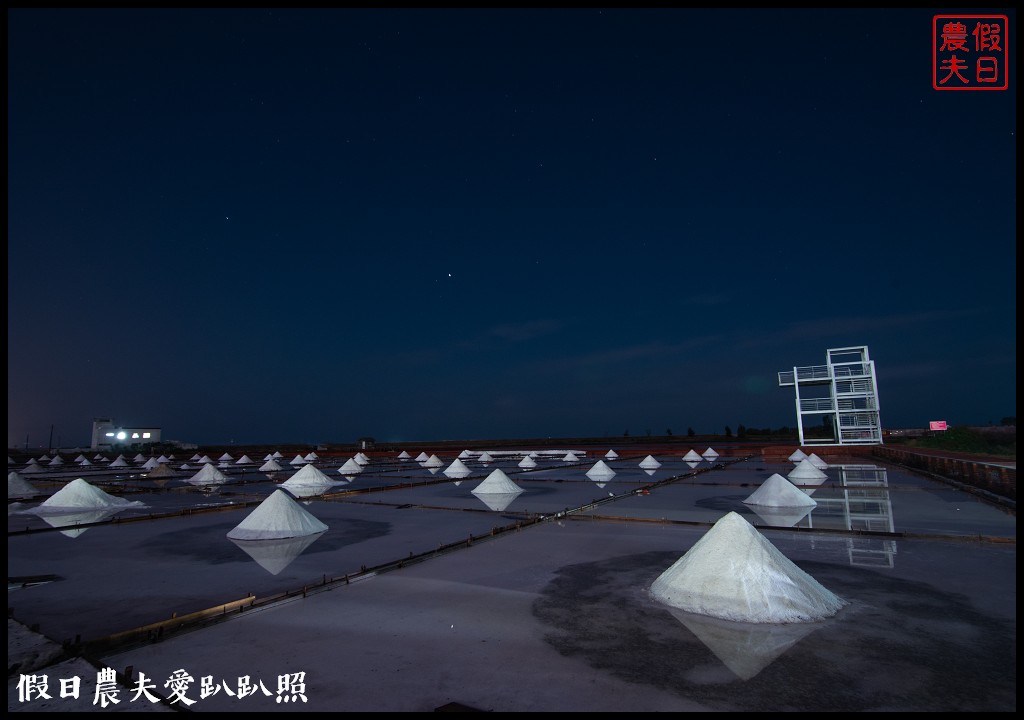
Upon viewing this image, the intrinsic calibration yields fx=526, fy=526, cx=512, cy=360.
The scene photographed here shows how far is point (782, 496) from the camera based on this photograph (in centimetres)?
1398

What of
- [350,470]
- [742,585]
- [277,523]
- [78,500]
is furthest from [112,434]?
[742,585]

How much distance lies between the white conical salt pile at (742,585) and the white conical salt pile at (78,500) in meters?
17.0

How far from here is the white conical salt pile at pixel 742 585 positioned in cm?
573

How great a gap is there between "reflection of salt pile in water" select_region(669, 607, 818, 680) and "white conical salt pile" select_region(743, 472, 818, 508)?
934cm

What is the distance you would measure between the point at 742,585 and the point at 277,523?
30.0 ft

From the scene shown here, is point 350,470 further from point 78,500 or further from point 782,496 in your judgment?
point 782,496

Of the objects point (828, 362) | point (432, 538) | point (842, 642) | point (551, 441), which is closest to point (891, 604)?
point (842, 642)

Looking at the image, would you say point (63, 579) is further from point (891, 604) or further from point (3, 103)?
point (891, 604)

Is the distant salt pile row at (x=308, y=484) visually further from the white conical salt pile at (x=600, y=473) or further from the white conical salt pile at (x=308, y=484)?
the white conical salt pile at (x=600, y=473)

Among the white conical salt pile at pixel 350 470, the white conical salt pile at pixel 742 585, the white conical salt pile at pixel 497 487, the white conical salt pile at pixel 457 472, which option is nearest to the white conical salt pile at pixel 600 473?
the white conical salt pile at pixel 497 487

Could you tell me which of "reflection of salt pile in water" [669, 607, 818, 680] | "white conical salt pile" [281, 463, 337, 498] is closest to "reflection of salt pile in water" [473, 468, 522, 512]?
"white conical salt pile" [281, 463, 337, 498]

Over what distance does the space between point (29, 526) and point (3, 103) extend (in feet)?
43.9

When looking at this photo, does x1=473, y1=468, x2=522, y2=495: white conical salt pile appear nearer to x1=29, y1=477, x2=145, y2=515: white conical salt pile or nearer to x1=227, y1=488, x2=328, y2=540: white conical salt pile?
x1=227, y1=488, x2=328, y2=540: white conical salt pile

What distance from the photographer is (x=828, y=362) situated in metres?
40.0
